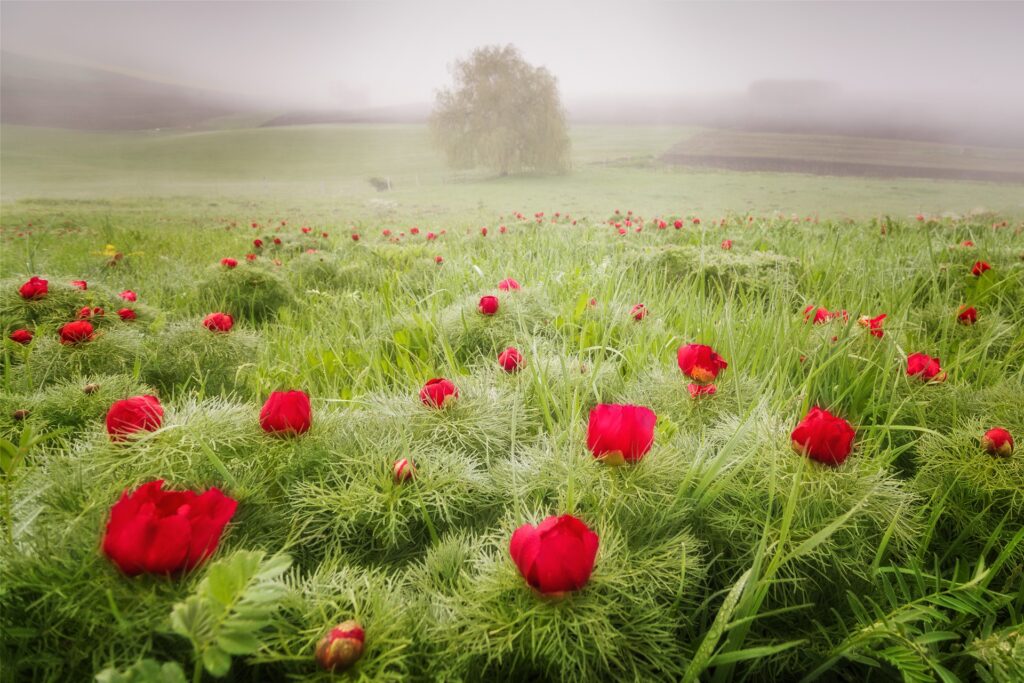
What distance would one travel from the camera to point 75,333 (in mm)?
1302

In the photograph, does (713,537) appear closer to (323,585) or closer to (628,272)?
(323,585)

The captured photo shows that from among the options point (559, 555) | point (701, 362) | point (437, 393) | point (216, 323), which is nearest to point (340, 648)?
point (559, 555)

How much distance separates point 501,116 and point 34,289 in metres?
7.08

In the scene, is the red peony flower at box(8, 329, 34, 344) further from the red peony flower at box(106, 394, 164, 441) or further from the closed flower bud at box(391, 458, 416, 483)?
the closed flower bud at box(391, 458, 416, 483)

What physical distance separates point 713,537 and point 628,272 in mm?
1967

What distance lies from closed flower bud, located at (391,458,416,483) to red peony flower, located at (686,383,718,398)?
2.07 feet

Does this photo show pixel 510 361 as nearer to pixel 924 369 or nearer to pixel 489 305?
pixel 489 305

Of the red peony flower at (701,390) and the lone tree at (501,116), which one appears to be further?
the lone tree at (501,116)

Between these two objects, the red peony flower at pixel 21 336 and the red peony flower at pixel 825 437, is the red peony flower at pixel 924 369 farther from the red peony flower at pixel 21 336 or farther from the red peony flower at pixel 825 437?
the red peony flower at pixel 21 336

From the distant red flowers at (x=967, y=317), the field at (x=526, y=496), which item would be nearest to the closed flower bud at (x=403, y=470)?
the field at (x=526, y=496)

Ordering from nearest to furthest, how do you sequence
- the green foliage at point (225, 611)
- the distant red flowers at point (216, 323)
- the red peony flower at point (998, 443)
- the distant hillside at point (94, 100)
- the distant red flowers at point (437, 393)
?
the green foliage at point (225, 611) → the red peony flower at point (998, 443) → the distant red flowers at point (437, 393) → the distant red flowers at point (216, 323) → the distant hillside at point (94, 100)

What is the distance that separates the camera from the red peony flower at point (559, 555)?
1.55 ft

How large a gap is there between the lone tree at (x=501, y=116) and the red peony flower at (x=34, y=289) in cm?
687

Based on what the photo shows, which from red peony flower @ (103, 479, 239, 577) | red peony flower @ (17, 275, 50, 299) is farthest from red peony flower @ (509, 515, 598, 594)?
red peony flower @ (17, 275, 50, 299)
